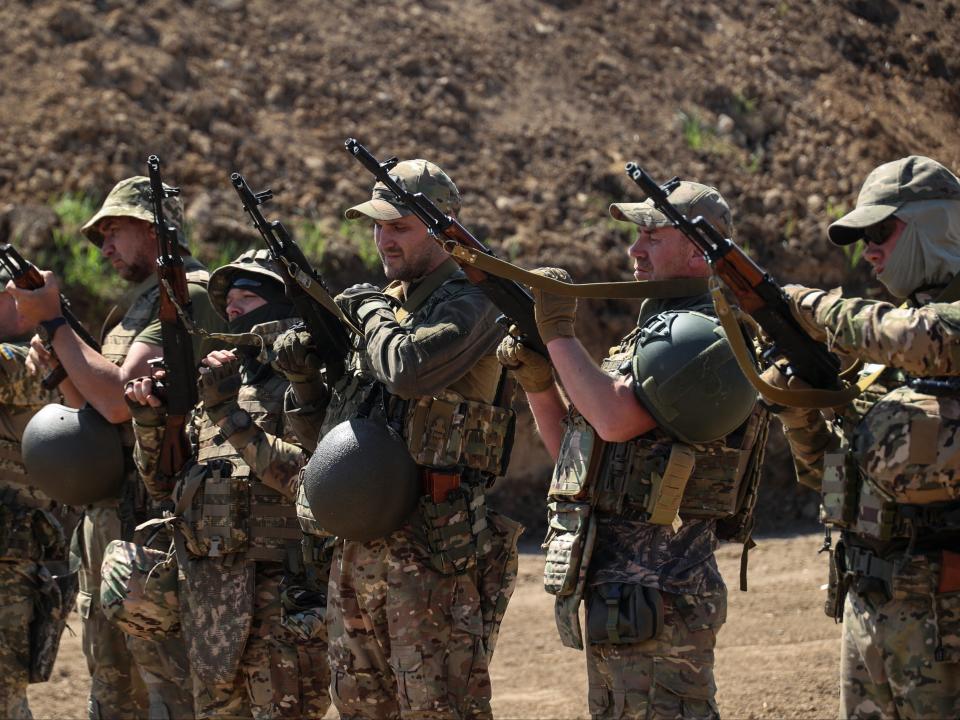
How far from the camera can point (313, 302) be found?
5.36m

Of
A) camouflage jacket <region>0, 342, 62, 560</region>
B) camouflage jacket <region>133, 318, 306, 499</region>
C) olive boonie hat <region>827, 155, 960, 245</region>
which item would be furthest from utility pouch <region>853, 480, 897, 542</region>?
camouflage jacket <region>0, 342, 62, 560</region>

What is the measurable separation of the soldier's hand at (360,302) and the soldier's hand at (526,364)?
534 millimetres

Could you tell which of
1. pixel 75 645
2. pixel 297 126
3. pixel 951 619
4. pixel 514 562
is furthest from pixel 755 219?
pixel 951 619

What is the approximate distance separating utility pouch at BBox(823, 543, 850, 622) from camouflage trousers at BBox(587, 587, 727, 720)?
1.29 ft

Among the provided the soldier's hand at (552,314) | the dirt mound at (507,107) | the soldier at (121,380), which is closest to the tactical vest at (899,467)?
the soldier's hand at (552,314)

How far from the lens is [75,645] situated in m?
9.26

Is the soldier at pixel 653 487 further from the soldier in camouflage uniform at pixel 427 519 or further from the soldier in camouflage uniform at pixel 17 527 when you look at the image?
the soldier in camouflage uniform at pixel 17 527

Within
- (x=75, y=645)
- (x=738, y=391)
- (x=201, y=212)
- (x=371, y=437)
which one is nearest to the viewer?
(x=738, y=391)

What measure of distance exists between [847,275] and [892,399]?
933 cm

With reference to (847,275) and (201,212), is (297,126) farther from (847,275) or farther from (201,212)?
(847,275)

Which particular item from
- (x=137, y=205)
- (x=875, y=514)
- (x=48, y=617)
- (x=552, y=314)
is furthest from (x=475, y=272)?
(x=48, y=617)

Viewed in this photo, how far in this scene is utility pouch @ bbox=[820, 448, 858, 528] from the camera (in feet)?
13.7

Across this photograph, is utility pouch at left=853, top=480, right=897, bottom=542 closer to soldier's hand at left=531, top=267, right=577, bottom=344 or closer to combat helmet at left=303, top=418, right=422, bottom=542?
soldier's hand at left=531, top=267, right=577, bottom=344

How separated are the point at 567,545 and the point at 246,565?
172 cm
